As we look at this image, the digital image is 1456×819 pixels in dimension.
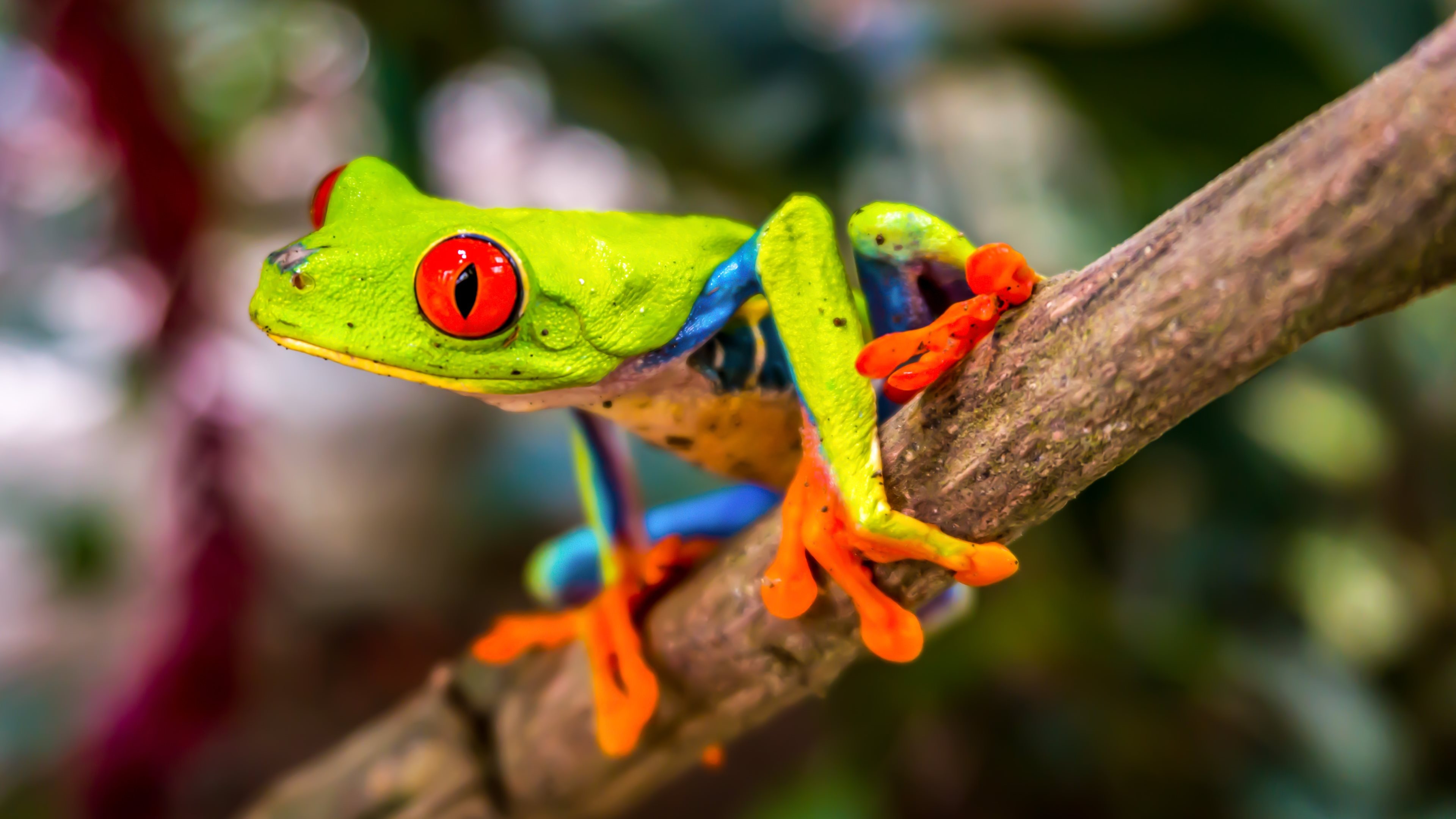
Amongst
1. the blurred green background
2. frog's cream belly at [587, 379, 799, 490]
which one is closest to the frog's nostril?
frog's cream belly at [587, 379, 799, 490]

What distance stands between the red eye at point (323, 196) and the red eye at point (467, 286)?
308 mm

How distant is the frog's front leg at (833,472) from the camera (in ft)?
2.81

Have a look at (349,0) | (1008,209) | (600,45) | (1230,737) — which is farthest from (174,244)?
(1230,737)

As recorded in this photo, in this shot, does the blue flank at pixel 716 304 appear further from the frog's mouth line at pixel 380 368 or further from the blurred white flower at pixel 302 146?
the blurred white flower at pixel 302 146

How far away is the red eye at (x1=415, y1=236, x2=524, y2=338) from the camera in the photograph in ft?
3.00

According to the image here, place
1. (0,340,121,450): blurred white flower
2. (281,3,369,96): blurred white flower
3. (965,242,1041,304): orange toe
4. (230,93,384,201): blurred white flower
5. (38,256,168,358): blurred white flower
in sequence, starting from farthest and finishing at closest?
(0,340,121,450): blurred white flower
(230,93,384,201): blurred white flower
(38,256,168,358): blurred white flower
(281,3,369,96): blurred white flower
(965,242,1041,304): orange toe

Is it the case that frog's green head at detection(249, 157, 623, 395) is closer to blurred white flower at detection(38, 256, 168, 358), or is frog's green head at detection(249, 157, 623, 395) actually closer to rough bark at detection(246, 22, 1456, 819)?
rough bark at detection(246, 22, 1456, 819)

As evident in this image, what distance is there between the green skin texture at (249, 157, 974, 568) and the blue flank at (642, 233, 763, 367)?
0.02 metres

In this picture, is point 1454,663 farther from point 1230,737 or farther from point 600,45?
point 600,45

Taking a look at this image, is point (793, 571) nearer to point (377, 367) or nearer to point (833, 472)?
point (833, 472)

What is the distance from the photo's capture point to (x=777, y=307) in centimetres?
95

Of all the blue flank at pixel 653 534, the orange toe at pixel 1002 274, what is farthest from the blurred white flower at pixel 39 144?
the orange toe at pixel 1002 274

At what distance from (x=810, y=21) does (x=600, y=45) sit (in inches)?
21.1

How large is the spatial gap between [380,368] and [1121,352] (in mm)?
693
